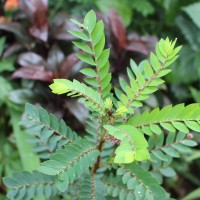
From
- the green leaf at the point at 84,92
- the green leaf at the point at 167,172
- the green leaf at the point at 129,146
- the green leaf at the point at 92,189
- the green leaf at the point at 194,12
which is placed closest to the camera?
the green leaf at the point at 129,146

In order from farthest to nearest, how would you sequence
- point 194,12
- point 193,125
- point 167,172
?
point 194,12 → point 167,172 → point 193,125

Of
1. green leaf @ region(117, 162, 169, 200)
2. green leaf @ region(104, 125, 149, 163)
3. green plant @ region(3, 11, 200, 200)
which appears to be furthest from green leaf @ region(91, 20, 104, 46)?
green leaf @ region(117, 162, 169, 200)

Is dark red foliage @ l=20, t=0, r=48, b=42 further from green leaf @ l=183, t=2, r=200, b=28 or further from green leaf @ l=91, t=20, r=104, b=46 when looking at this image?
green leaf @ l=91, t=20, r=104, b=46

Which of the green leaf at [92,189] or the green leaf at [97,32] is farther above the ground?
the green leaf at [97,32]

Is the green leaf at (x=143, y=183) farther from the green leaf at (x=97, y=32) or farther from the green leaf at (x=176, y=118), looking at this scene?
the green leaf at (x=97, y=32)

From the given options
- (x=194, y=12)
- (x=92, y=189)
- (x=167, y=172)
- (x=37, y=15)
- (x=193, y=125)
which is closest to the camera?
(x=193, y=125)

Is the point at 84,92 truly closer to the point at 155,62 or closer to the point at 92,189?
the point at 155,62

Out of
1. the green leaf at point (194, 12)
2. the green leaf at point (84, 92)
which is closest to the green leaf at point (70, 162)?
the green leaf at point (84, 92)

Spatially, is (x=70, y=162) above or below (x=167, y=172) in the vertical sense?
above

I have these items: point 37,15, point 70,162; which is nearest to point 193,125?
point 70,162

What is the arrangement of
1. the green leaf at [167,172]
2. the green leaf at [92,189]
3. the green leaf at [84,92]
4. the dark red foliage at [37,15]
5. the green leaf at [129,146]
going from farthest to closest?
the dark red foliage at [37,15] < the green leaf at [167,172] < the green leaf at [92,189] < the green leaf at [84,92] < the green leaf at [129,146]

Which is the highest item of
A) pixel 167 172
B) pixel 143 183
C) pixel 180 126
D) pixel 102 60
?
pixel 102 60
